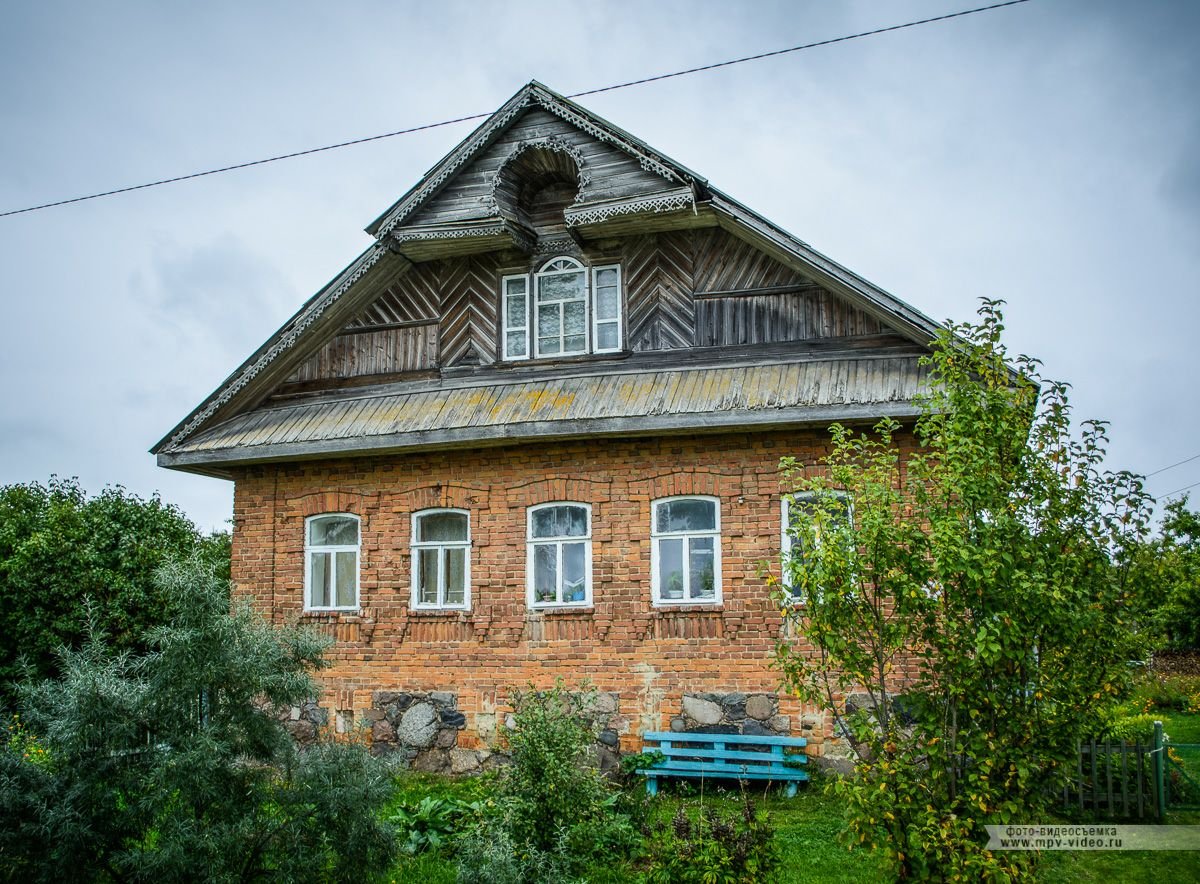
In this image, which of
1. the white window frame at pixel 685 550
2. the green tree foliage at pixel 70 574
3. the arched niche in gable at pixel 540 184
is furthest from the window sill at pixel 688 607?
the green tree foliage at pixel 70 574

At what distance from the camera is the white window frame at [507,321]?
1344 cm

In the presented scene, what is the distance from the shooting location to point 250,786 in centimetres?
651

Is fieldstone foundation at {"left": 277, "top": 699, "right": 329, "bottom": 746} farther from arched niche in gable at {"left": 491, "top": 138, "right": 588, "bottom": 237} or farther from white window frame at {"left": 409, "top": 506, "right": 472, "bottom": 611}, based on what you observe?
arched niche in gable at {"left": 491, "top": 138, "right": 588, "bottom": 237}

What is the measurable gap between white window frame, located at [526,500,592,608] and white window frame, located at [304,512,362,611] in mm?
2362

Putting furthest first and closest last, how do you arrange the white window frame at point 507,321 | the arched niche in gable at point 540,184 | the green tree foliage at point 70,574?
the green tree foliage at point 70,574 → the white window frame at point 507,321 → the arched niche in gable at point 540,184

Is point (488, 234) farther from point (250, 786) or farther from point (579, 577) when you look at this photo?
point (250, 786)

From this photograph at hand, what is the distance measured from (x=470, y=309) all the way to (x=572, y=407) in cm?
261

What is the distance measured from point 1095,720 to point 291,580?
34.1 ft

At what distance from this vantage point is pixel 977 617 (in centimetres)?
583

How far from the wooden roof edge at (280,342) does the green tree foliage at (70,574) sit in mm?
4389

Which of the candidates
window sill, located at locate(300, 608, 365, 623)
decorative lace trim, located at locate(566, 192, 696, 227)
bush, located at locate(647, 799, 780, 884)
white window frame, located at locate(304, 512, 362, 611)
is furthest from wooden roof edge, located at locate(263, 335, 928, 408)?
bush, located at locate(647, 799, 780, 884)

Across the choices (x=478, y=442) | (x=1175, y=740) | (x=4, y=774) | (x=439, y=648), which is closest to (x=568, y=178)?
(x=478, y=442)

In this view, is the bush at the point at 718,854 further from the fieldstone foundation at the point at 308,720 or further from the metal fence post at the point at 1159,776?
the fieldstone foundation at the point at 308,720

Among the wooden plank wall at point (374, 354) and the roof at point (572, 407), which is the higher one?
the wooden plank wall at point (374, 354)
